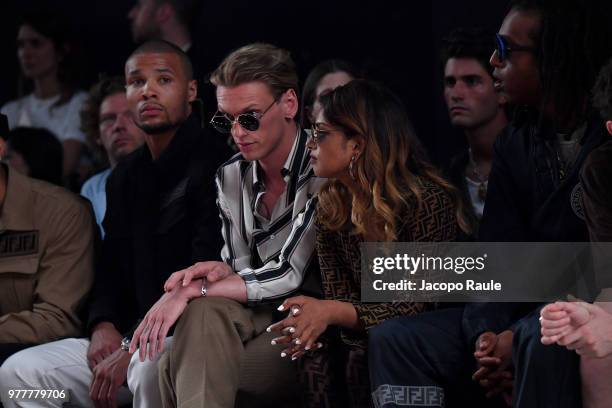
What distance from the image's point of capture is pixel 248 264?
10.9 feet

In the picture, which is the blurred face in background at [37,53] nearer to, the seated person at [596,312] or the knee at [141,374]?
the knee at [141,374]

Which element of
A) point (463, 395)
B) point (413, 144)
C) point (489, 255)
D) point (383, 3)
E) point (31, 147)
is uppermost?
point (383, 3)

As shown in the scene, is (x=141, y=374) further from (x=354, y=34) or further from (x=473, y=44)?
(x=354, y=34)

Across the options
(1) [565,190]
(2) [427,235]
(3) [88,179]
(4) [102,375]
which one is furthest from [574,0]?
(3) [88,179]

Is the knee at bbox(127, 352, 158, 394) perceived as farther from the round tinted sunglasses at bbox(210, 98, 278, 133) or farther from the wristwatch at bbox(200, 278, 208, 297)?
the round tinted sunglasses at bbox(210, 98, 278, 133)

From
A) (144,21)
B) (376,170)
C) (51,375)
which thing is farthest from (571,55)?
(144,21)

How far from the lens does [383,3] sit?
163 inches

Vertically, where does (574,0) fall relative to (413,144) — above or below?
above

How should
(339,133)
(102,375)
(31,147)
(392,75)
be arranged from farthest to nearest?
1. (31,147)
2. (392,75)
3. (102,375)
4. (339,133)

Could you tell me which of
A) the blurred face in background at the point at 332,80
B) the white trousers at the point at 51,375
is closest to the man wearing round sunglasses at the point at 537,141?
the blurred face in background at the point at 332,80

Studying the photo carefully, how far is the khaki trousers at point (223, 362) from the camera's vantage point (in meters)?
2.91

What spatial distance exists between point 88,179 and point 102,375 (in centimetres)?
138

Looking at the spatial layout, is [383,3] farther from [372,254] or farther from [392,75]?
[372,254]

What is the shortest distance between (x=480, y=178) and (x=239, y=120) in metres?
0.85
